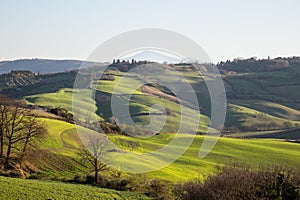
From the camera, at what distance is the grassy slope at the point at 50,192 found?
1305 inches

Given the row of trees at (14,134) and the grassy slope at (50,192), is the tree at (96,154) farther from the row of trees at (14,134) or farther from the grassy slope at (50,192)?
the row of trees at (14,134)

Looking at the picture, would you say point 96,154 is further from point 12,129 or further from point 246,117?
point 246,117

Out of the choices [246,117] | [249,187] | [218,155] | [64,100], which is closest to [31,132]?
[249,187]

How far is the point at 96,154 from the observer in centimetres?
4975

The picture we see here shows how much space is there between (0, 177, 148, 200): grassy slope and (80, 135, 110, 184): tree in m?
6.86

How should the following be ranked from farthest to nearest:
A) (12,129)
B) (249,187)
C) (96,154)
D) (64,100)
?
(64,100), (12,129), (96,154), (249,187)

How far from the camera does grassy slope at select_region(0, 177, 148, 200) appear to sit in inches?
1305

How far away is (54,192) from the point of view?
36.2 metres

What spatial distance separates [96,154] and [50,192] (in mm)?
14024

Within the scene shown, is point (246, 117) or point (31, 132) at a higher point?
point (31, 132)

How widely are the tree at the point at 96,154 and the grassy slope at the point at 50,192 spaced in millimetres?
6862

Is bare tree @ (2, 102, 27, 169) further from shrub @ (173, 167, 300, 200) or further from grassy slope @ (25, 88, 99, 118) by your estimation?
grassy slope @ (25, 88, 99, 118)

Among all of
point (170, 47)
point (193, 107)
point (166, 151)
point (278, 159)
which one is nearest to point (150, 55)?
point (170, 47)

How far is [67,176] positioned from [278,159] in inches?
1571
